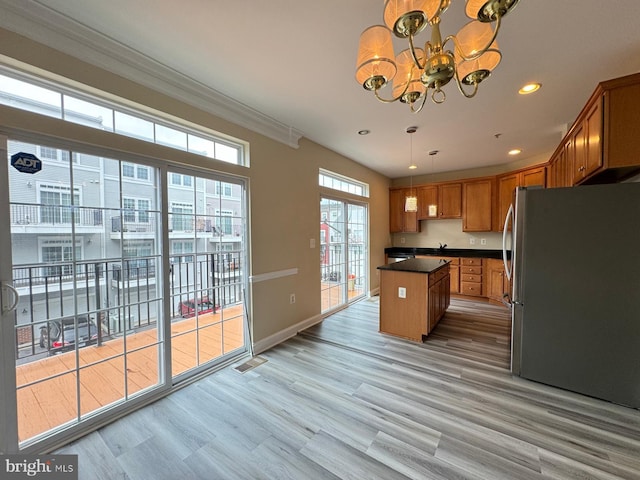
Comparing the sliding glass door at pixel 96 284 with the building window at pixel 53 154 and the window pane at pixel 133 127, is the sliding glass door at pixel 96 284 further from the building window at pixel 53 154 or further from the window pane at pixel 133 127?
the window pane at pixel 133 127

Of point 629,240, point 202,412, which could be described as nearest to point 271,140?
point 202,412

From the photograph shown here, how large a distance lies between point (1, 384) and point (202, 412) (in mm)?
1172

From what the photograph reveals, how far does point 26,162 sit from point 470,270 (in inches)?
238

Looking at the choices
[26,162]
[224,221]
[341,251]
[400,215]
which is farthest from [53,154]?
[400,215]

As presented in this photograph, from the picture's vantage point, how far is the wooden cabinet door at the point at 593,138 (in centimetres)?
208

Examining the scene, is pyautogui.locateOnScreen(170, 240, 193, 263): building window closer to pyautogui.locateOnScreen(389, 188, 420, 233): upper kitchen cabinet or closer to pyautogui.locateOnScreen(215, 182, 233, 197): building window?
pyautogui.locateOnScreen(215, 182, 233, 197): building window

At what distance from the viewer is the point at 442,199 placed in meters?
5.65

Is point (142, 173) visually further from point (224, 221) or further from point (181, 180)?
point (224, 221)

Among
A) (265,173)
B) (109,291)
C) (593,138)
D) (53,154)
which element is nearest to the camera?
(53,154)

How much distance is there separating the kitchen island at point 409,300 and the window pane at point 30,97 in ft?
11.1

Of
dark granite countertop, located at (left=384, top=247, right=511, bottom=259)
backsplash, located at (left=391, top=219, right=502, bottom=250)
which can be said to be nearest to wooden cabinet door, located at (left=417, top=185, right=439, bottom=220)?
backsplash, located at (left=391, top=219, right=502, bottom=250)

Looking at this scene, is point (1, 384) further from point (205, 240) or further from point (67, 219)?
point (205, 240)

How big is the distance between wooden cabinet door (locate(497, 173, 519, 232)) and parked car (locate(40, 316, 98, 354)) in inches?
237

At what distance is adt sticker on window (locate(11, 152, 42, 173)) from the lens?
1559 millimetres
